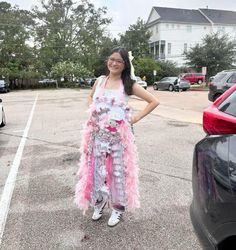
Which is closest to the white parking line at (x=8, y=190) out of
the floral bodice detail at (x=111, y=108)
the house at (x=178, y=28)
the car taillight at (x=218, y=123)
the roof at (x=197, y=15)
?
the floral bodice detail at (x=111, y=108)

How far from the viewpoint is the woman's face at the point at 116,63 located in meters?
3.25

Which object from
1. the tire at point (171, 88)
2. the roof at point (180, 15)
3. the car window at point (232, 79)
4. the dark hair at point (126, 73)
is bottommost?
the tire at point (171, 88)

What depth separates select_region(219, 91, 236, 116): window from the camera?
264cm

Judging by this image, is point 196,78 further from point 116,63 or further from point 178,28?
point 116,63

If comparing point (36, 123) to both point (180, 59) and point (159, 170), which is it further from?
point (180, 59)

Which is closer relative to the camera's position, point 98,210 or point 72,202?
point 98,210

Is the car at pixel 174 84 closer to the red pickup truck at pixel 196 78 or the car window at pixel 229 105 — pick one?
the red pickup truck at pixel 196 78

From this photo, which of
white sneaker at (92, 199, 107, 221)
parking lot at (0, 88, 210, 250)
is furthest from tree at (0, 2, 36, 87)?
white sneaker at (92, 199, 107, 221)

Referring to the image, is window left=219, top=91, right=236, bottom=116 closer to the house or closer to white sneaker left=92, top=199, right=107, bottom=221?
white sneaker left=92, top=199, right=107, bottom=221

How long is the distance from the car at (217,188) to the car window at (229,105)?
0.21ft

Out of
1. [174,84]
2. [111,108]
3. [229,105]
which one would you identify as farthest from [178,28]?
[229,105]

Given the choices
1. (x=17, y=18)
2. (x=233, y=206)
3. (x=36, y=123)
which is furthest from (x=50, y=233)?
(x=17, y=18)

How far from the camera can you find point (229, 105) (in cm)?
277

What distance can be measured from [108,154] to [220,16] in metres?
61.6
